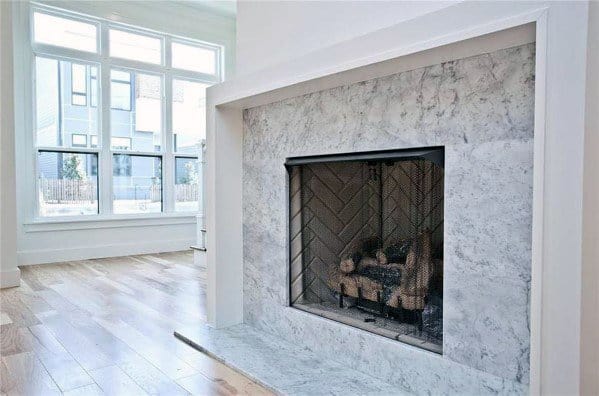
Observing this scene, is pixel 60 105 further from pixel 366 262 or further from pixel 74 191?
pixel 366 262

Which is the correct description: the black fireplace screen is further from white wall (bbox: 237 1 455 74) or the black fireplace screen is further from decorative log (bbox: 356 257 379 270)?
white wall (bbox: 237 1 455 74)

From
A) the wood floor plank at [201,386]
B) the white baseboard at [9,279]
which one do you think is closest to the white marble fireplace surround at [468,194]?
the wood floor plank at [201,386]

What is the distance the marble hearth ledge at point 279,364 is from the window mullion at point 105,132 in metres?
3.33

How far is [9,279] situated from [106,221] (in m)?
1.57

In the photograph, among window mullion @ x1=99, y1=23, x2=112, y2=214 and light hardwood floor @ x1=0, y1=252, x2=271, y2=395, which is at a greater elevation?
window mullion @ x1=99, y1=23, x2=112, y2=214

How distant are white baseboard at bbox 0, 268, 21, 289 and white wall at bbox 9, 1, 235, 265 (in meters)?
1.07

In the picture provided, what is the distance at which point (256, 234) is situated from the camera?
2424 mm

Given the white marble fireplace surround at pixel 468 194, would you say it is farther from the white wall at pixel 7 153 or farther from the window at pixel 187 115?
the window at pixel 187 115

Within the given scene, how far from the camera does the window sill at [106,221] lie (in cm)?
482

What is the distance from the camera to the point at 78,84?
511cm

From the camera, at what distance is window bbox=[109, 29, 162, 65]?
5.34 meters

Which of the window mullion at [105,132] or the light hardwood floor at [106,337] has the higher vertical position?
the window mullion at [105,132]

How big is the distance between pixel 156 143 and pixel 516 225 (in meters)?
5.04

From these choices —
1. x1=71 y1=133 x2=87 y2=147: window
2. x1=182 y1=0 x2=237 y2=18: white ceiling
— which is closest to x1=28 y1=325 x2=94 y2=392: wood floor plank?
x1=71 y1=133 x2=87 y2=147: window
